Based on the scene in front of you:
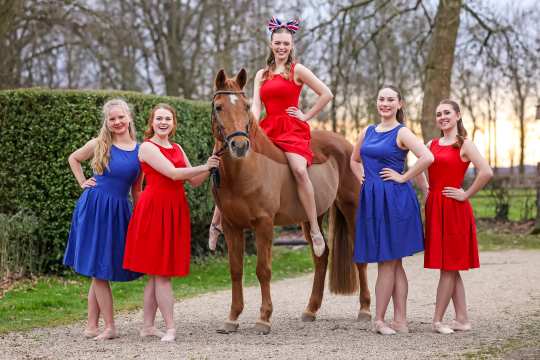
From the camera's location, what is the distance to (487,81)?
2961 cm

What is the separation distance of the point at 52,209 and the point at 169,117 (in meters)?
4.17

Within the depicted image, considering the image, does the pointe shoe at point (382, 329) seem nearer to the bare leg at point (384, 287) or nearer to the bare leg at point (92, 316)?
the bare leg at point (384, 287)

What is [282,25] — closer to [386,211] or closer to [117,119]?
[117,119]

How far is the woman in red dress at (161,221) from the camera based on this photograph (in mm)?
5527

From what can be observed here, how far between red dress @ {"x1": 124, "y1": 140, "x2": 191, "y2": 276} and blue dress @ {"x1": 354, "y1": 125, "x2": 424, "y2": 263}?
1.47 metres

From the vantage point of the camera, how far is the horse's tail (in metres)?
6.93

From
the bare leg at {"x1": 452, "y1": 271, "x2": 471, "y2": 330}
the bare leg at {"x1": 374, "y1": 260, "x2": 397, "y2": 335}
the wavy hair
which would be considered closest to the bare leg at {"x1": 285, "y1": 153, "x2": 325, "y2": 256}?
the bare leg at {"x1": 374, "y1": 260, "x2": 397, "y2": 335}

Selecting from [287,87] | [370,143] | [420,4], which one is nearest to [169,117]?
[287,87]

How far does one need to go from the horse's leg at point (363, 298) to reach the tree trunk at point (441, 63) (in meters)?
7.87

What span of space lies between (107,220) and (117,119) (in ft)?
2.64

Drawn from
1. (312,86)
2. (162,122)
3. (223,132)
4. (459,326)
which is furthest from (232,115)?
(459,326)

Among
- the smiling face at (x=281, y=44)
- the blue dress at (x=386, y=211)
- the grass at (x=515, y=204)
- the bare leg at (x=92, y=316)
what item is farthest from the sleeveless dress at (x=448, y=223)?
the grass at (x=515, y=204)

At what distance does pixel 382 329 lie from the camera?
5.81 metres

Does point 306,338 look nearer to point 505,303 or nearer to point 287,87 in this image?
point 287,87
